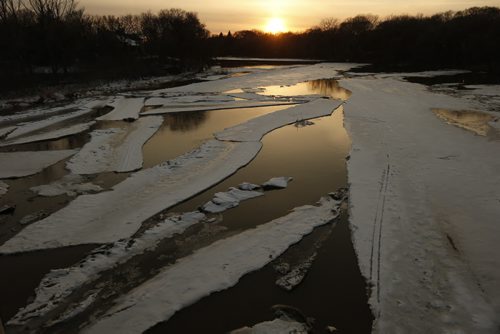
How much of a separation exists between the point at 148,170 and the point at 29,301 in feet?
19.6

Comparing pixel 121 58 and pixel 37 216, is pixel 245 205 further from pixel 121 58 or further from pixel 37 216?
pixel 121 58

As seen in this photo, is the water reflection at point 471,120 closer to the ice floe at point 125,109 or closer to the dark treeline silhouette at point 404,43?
the ice floe at point 125,109

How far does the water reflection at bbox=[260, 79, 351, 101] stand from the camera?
28594mm

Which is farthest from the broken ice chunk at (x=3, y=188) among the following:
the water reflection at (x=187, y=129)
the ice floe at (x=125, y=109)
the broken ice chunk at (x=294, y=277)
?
the ice floe at (x=125, y=109)

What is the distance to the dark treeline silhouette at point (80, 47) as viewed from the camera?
3479cm

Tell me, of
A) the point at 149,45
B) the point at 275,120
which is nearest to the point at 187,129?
Result: the point at 275,120

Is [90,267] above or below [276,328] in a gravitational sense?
above

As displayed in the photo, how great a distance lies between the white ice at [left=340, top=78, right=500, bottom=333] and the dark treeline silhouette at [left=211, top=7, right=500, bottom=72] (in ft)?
132

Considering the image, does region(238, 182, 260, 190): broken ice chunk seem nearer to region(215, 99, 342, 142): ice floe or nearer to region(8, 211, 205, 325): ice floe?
region(8, 211, 205, 325): ice floe

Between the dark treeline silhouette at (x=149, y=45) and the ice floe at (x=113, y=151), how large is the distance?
18.0 metres

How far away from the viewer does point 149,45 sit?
5641 cm

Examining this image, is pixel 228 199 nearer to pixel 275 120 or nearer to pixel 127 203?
pixel 127 203

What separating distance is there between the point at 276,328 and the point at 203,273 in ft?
5.82

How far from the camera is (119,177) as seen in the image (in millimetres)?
11273
